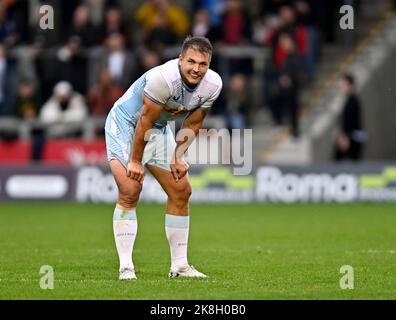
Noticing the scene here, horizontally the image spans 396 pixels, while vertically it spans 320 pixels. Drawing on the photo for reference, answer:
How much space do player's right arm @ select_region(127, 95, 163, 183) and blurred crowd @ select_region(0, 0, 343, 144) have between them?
1437 cm

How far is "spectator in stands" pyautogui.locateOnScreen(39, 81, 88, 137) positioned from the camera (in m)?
27.1

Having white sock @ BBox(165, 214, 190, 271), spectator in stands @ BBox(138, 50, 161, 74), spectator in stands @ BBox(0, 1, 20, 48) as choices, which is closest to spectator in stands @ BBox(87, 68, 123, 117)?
spectator in stands @ BBox(138, 50, 161, 74)

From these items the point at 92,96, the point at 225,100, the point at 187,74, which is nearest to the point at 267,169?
the point at 225,100

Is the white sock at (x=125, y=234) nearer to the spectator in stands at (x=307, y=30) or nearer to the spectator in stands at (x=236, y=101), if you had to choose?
the spectator in stands at (x=236, y=101)

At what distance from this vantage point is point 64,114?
2720cm

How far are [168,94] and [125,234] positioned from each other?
4.84 ft

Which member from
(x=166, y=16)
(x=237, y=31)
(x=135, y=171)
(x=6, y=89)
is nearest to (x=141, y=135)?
(x=135, y=171)

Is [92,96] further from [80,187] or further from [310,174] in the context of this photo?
[310,174]

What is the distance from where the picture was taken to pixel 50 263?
14.0m

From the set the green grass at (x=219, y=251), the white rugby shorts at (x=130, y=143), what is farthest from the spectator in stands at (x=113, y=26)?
the white rugby shorts at (x=130, y=143)

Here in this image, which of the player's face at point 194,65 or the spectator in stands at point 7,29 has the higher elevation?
the spectator in stands at point 7,29

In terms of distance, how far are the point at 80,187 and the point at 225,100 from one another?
156 inches

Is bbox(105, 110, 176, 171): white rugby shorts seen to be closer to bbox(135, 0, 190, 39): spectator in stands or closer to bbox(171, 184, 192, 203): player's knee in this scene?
bbox(171, 184, 192, 203): player's knee

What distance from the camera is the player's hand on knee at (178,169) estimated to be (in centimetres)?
1227
